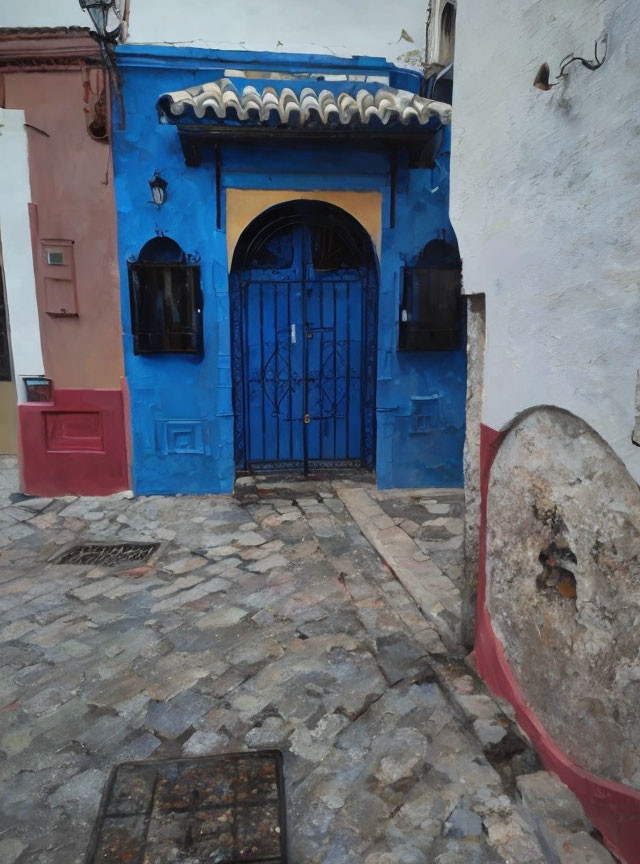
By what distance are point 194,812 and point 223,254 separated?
16.7 ft

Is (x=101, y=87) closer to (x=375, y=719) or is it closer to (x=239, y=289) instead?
(x=239, y=289)

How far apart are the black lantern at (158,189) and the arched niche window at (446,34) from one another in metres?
3.14

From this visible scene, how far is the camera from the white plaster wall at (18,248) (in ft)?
20.2

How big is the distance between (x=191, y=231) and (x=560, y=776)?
560 cm

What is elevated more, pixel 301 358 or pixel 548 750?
pixel 301 358

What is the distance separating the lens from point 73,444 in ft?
21.8

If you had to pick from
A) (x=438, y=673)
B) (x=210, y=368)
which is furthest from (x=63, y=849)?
(x=210, y=368)

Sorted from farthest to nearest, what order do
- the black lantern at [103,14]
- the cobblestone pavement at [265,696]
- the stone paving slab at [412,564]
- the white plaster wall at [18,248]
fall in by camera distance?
1. the white plaster wall at [18,248]
2. the black lantern at [103,14]
3. the stone paving slab at [412,564]
4. the cobblestone pavement at [265,696]

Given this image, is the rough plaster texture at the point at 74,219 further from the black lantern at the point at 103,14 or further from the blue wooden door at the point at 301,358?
the blue wooden door at the point at 301,358

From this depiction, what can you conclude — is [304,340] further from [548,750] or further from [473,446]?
[548,750]

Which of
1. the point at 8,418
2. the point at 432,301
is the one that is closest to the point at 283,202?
the point at 432,301

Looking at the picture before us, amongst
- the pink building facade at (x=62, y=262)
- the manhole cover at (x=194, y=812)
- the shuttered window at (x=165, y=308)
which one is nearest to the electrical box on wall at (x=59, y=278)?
the pink building facade at (x=62, y=262)

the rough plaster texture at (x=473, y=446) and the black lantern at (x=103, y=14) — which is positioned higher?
the black lantern at (x=103, y=14)

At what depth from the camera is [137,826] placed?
256 centimetres
